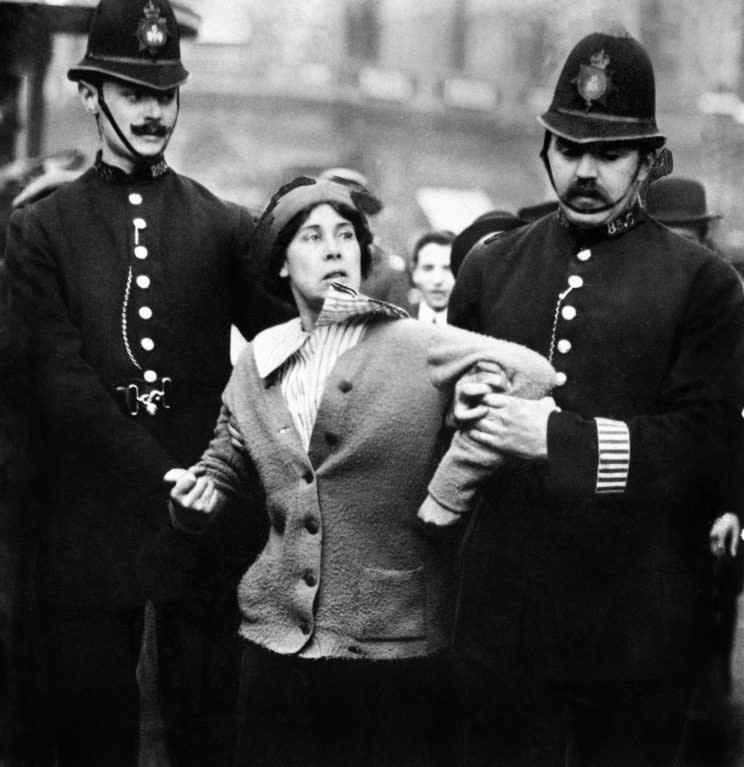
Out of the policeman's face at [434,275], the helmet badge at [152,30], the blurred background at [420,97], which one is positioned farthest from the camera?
the blurred background at [420,97]

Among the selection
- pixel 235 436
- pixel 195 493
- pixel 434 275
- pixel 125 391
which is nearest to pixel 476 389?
pixel 235 436

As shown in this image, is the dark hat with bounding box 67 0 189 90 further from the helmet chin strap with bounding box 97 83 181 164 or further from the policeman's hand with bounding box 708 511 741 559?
the policeman's hand with bounding box 708 511 741 559

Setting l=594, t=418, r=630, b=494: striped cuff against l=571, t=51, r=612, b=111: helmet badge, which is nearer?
l=594, t=418, r=630, b=494: striped cuff

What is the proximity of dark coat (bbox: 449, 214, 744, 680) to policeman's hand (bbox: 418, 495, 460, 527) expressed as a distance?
24 cm

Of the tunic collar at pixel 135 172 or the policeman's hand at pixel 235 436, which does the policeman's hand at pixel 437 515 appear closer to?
the policeman's hand at pixel 235 436

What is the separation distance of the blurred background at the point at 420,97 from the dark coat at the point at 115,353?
332cm

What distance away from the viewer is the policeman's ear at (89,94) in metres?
3.67

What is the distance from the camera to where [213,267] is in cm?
375

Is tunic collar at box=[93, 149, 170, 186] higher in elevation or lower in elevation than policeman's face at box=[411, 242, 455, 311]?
higher

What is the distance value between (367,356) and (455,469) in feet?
1.30

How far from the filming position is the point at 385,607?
A: 307cm

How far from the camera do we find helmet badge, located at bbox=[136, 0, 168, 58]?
3.64 m

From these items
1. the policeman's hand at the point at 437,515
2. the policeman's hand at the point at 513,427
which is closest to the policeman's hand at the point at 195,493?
the policeman's hand at the point at 437,515

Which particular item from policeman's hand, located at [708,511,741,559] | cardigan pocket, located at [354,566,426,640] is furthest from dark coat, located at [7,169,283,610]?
A: policeman's hand, located at [708,511,741,559]
